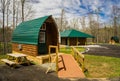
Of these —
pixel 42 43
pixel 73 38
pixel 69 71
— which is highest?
pixel 42 43

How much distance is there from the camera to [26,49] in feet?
56.0

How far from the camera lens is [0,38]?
5269cm

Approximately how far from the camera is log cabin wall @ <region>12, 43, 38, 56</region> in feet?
50.6

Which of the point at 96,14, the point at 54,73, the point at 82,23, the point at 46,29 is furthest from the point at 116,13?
the point at 54,73

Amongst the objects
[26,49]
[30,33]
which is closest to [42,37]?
[30,33]

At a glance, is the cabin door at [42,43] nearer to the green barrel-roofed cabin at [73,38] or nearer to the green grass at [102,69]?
the green grass at [102,69]

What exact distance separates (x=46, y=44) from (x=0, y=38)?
3933cm

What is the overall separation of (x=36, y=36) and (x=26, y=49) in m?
2.78

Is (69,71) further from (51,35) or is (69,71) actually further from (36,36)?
(51,35)

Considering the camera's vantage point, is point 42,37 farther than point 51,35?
No

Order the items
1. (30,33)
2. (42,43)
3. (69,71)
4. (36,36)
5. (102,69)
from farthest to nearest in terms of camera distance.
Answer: (42,43), (30,33), (36,36), (102,69), (69,71)

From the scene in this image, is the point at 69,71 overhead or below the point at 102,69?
overhead

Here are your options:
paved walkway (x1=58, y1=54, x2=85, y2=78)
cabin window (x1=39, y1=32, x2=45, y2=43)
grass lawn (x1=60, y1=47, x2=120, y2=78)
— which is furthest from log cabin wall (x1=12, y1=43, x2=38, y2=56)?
grass lawn (x1=60, y1=47, x2=120, y2=78)

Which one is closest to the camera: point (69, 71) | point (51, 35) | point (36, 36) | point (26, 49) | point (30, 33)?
point (69, 71)
